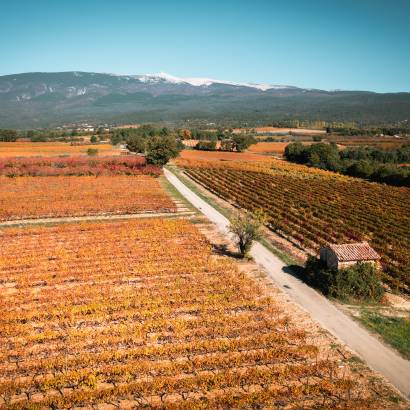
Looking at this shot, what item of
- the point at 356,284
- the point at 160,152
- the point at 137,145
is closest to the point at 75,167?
the point at 160,152

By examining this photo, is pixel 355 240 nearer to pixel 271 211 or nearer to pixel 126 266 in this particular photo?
pixel 271 211

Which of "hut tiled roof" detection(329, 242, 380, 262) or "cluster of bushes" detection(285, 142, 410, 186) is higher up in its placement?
"cluster of bushes" detection(285, 142, 410, 186)

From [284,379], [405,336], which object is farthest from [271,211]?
[284,379]

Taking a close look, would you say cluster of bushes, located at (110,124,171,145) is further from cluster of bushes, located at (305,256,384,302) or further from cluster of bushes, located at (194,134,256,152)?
cluster of bushes, located at (305,256,384,302)

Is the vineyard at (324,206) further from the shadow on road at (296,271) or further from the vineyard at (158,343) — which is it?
the vineyard at (158,343)

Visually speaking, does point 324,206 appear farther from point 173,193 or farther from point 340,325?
point 340,325

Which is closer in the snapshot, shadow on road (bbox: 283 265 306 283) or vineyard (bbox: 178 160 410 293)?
shadow on road (bbox: 283 265 306 283)

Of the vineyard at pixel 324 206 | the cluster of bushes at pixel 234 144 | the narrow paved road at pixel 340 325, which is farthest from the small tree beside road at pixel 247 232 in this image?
the cluster of bushes at pixel 234 144

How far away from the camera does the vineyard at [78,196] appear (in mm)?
46250

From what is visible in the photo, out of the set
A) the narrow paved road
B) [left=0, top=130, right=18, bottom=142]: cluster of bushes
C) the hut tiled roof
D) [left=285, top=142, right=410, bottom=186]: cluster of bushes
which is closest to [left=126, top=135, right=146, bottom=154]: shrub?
[left=285, top=142, right=410, bottom=186]: cluster of bushes

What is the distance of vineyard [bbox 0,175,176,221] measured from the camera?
46.2 meters

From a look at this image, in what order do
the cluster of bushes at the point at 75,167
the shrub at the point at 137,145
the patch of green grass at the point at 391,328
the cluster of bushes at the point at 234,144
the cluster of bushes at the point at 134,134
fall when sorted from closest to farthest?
the patch of green grass at the point at 391,328 → the cluster of bushes at the point at 75,167 → the shrub at the point at 137,145 → the cluster of bushes at the point at 234,144 → the cluster of bushes at the point at 134,134

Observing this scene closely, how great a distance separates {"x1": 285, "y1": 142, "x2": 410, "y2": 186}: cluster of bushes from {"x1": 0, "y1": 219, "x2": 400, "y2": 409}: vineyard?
212ft

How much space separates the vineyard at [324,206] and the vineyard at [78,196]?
37.8 ft
